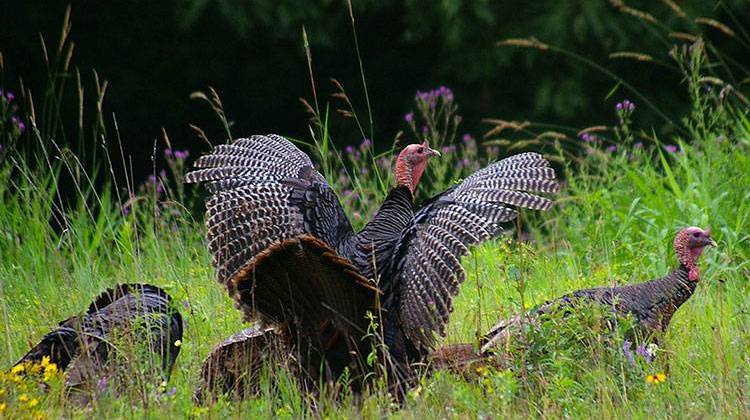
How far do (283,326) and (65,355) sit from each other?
0.88m

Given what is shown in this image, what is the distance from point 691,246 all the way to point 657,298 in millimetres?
438

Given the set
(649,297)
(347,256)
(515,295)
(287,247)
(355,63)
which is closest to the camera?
(287,247)

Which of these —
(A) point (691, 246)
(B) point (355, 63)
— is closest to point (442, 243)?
(A) point (691, 246)

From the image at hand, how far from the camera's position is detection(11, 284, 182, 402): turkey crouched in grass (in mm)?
4031

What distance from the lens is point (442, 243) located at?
447 cm

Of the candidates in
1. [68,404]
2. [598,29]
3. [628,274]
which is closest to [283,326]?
[68,404]

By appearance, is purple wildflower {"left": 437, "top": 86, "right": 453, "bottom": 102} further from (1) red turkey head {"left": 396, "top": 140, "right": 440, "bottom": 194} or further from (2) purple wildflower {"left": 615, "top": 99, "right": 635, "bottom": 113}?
(1) red turkey head {"left": 396, "top": 140, "right": 440, "bottom": 194}

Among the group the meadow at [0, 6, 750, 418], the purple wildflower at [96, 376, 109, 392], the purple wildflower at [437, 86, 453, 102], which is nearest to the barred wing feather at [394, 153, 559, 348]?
the meadow at [0, 6, 750, 418]

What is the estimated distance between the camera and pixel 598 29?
1002 cm

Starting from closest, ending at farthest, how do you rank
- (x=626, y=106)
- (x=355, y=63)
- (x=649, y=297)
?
(x=649, y=297) < (x=626, y=106) < (x=355, y=63)

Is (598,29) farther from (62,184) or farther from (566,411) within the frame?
(566,411)

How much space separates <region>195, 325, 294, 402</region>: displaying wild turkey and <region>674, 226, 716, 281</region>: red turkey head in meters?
1.87

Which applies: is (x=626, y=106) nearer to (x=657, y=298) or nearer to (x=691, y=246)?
(x=691, y=246)

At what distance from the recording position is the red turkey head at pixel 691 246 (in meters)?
5.11
